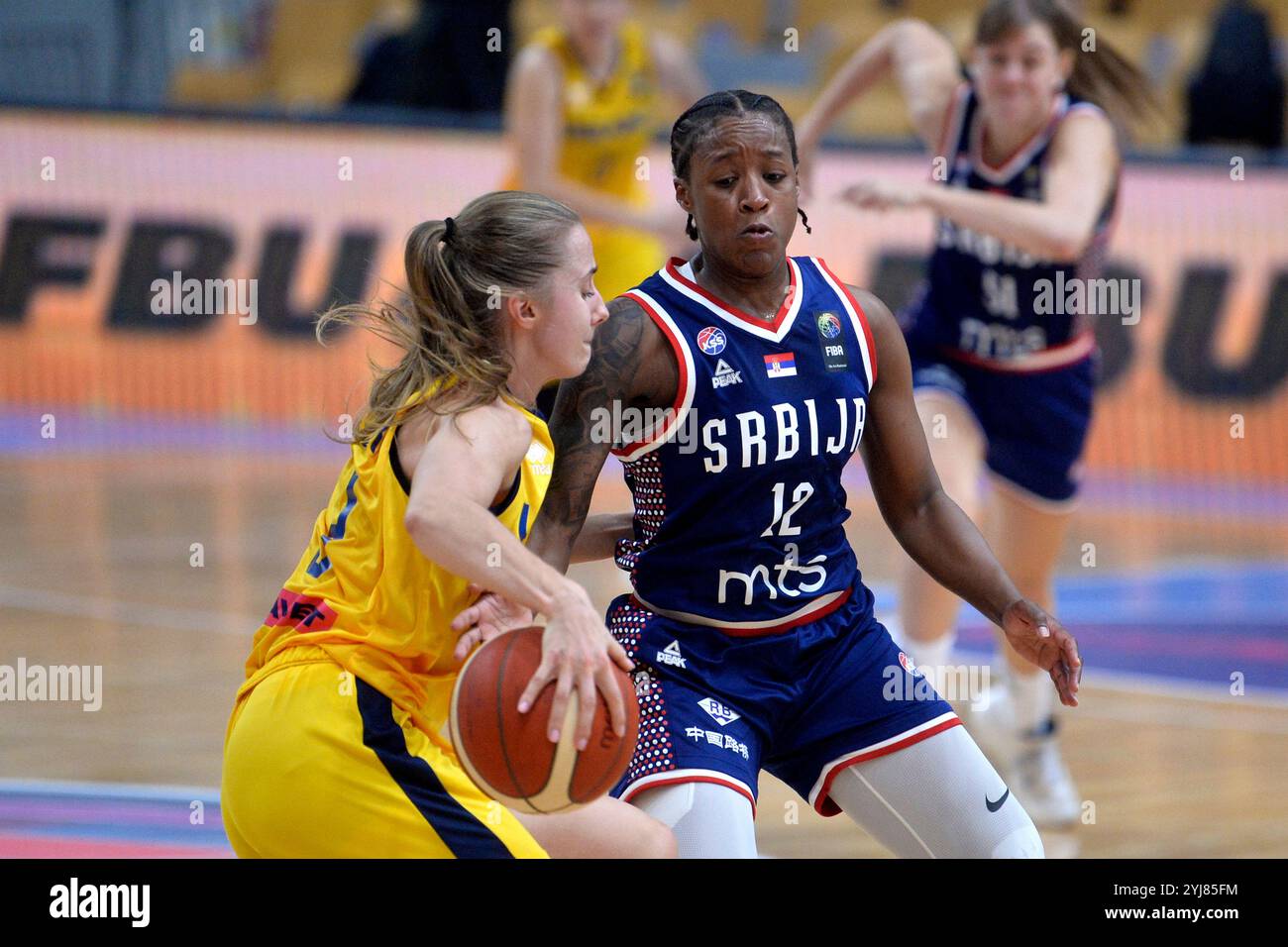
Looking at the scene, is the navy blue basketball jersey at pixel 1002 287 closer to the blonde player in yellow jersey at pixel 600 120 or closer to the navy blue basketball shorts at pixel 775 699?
the blonde player in yellow jersey at pixel 600 120

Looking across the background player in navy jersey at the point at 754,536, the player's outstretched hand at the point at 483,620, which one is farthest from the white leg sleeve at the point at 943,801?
the player's outstretched hand at the point at 483,620

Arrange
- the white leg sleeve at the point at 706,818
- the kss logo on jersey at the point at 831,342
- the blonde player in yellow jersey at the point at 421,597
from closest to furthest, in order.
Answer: the blonde player in yellow jersey at the point at 421,597, the white leg sleeve at the point at 706,818, the kss logo on jersey at the point at 831,342

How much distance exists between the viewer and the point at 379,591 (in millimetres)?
3396

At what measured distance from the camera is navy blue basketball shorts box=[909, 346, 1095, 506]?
6.06 meters

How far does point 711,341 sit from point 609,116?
169 inches

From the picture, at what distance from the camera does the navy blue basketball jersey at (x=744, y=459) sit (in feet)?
12.0

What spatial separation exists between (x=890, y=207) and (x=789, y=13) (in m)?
11.5

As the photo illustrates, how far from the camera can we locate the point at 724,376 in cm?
368

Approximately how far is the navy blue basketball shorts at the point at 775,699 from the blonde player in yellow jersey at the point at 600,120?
357 centimetres

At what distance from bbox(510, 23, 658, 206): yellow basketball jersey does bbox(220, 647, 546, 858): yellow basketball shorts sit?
15.1 ft

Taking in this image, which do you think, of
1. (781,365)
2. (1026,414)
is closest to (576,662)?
(781,365)
